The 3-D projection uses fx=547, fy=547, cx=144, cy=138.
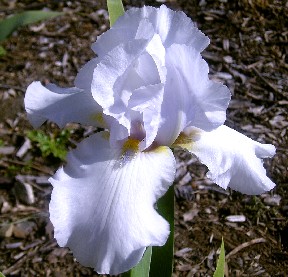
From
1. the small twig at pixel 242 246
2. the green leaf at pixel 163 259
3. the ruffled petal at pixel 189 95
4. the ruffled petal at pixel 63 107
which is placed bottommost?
the small twig at pixel 242 246

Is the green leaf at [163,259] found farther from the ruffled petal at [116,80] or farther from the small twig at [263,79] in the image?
the small twig at [263,79]

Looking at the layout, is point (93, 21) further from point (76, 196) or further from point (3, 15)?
point (76, 196)

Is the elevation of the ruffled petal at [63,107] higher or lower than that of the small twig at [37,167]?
higher

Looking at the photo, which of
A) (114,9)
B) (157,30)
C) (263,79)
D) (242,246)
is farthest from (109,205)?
(263,79)

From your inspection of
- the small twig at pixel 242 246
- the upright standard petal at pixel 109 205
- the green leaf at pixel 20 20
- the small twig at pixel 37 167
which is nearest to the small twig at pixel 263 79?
the small twig at pixel 242 246

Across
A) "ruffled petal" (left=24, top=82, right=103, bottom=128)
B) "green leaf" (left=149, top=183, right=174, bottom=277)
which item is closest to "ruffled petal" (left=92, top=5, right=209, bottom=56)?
"ruffled petal" (left=24, top=82, right=103, bottom=128)

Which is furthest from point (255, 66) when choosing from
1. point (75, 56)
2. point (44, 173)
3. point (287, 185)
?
point (44, 173)

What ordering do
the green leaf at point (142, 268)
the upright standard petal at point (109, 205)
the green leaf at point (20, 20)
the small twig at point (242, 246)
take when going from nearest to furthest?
the upright standard petal at point (109, 205)
the green leaf at point (142, 268)
the green leaf at point (20, 20)
the small twig at point (242, 246)
